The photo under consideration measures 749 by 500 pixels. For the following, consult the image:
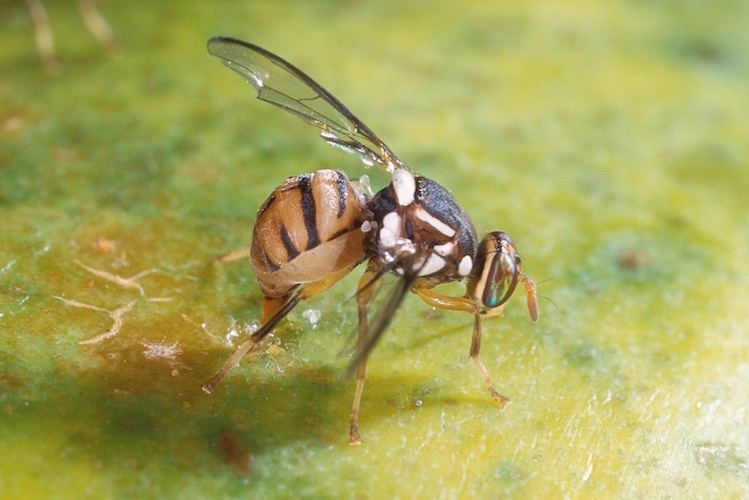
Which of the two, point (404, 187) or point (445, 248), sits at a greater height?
point (404, 187)

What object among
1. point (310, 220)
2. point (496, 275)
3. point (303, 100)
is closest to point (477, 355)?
point (496, 275)

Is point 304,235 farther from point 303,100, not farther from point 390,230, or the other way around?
point 303,100

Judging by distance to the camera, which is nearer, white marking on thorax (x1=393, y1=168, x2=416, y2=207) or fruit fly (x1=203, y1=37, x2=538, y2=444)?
fruit fly (x1=203, y1=37, x2=538, y2=444)

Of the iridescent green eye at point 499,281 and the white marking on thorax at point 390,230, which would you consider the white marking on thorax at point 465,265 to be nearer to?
the iridescent green eye at point 499,281

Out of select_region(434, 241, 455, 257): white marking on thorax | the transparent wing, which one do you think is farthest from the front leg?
the transparent wing

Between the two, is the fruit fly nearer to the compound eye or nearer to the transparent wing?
the compound eye

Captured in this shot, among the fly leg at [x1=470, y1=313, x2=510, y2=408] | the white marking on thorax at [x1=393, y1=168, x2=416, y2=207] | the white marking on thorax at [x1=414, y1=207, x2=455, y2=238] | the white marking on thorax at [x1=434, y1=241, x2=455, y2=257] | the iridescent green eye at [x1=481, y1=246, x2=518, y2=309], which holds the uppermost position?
the white marking on thorax at [x1=393, y1=168, x2=416, y2=207]

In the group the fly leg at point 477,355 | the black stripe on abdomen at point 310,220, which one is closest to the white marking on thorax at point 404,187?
the black stripe on abdomen at point 310,220
